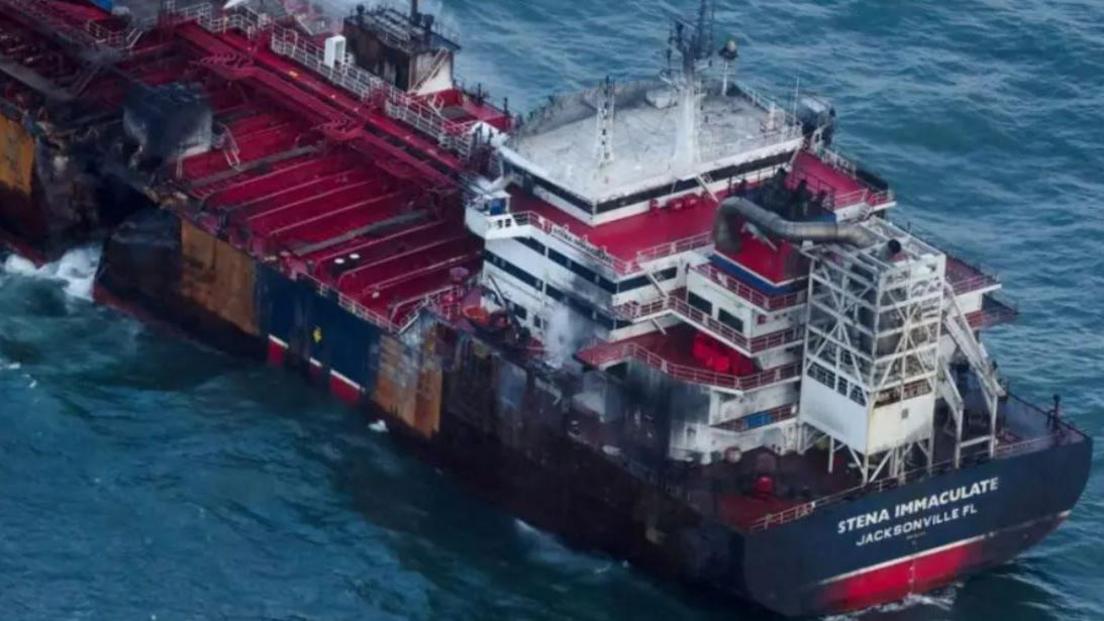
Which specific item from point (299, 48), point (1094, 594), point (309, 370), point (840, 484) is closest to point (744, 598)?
point (840, 484)

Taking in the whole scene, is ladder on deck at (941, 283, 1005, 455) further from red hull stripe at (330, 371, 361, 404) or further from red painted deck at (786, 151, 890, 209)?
red hull stripe at (330, 371, 361, 404)

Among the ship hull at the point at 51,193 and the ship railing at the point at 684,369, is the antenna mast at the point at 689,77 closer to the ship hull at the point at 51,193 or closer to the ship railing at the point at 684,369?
the ship railing at the point at 684,369

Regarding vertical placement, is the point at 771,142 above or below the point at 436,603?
above

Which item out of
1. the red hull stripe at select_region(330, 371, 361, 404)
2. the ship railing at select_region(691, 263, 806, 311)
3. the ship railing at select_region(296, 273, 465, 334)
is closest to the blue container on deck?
the ship railing at select_region(691, 263, 806, 311)

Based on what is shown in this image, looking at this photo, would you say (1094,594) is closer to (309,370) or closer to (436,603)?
(436,603)

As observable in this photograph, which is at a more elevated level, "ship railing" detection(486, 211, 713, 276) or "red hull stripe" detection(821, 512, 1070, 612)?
"ship railing" detection(486, 211, 713, 276)

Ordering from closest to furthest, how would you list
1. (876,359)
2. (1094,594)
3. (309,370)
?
(876,359), (1094,594), (309,370)
